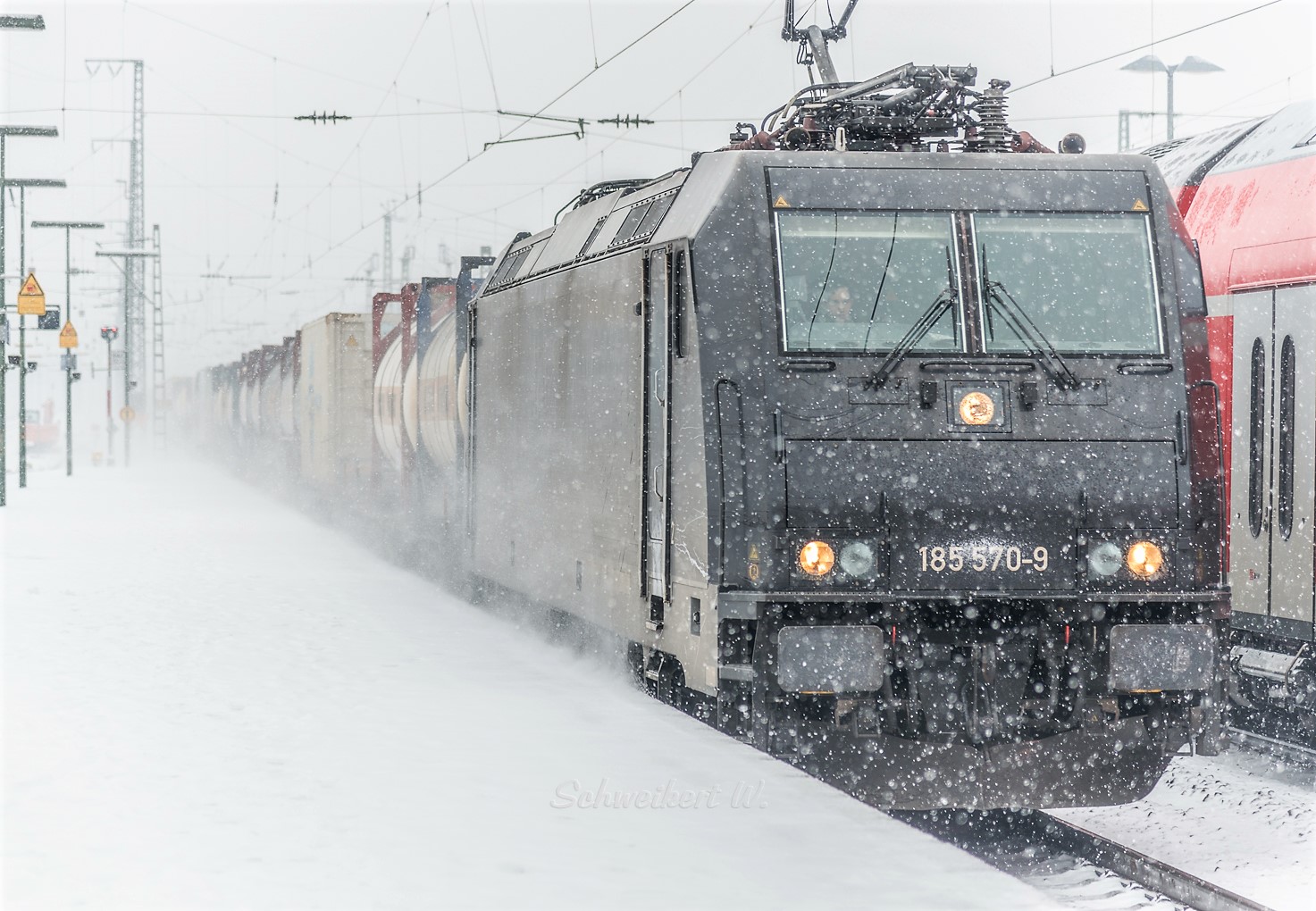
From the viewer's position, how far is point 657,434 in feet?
28.3

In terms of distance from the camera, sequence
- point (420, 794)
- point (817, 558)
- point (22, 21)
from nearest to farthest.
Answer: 1. point (420, 794)
2. point (817, 558)
3. point (22, 21)

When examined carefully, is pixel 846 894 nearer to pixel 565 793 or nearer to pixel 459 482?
pixel 565 793

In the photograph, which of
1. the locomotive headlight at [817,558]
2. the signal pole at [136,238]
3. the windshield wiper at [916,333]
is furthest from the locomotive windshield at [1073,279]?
the signal pole at [136,238]

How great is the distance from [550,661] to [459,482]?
4.34 metres

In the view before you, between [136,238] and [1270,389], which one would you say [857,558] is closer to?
[1270,389]

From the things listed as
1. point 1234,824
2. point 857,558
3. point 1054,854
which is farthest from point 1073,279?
point 1234,824

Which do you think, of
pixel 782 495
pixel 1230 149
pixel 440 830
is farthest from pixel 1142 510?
pixel 1230 149

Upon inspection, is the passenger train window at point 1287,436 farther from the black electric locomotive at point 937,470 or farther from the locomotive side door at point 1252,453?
the black electric locomotive at point 937,470

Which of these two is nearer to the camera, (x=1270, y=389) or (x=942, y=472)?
(x=942, y=472)

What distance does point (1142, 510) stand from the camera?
25.5 ft

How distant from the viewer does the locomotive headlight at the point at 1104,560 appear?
7711mm

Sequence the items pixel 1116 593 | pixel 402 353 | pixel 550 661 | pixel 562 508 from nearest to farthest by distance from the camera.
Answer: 1. pixel 1116 593
2. pixel 562 508
3. pixel 550 661
4. pixel 402 353

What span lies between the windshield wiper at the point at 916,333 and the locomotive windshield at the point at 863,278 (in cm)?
2

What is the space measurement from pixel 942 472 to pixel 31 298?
24.1m
